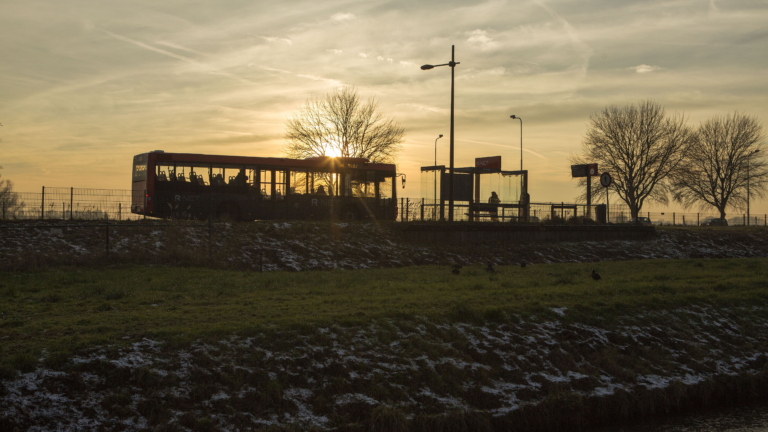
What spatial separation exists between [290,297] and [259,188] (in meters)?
15.8

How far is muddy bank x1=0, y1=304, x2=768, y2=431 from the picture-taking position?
6590 millimetres

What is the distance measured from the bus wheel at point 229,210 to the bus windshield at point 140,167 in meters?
3.40

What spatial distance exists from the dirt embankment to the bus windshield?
497 centimetres

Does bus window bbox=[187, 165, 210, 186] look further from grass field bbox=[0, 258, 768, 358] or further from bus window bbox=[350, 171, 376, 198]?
grass field bbox=[0, 258, 768, 358]

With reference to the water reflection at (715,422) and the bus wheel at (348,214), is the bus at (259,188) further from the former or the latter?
the water reflection at (715,422)

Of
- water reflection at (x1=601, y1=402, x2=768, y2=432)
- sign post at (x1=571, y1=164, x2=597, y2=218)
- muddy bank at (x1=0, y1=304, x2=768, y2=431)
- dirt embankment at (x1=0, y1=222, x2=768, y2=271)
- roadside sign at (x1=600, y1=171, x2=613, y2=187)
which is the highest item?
sign post at (x1=571, y1=164, x2=597, y2=218)

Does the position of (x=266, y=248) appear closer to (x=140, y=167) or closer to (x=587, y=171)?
(x=140, y=167)

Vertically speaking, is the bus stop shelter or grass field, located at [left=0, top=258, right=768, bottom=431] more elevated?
the bus stop shelter

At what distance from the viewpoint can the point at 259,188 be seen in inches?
1048

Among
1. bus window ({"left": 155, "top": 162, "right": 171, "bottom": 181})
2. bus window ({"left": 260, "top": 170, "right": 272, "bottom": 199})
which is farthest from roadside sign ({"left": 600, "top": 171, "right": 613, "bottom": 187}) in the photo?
bus window ({"left": 155, "top": 162, "right": 171, "bottom": 181})

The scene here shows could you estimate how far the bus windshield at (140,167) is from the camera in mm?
24719

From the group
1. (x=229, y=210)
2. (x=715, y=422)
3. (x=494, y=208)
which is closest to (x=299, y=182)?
(x=229, y=210)

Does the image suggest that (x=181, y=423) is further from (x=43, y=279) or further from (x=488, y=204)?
(x=488, y=204)

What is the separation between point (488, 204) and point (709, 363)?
2179cm
